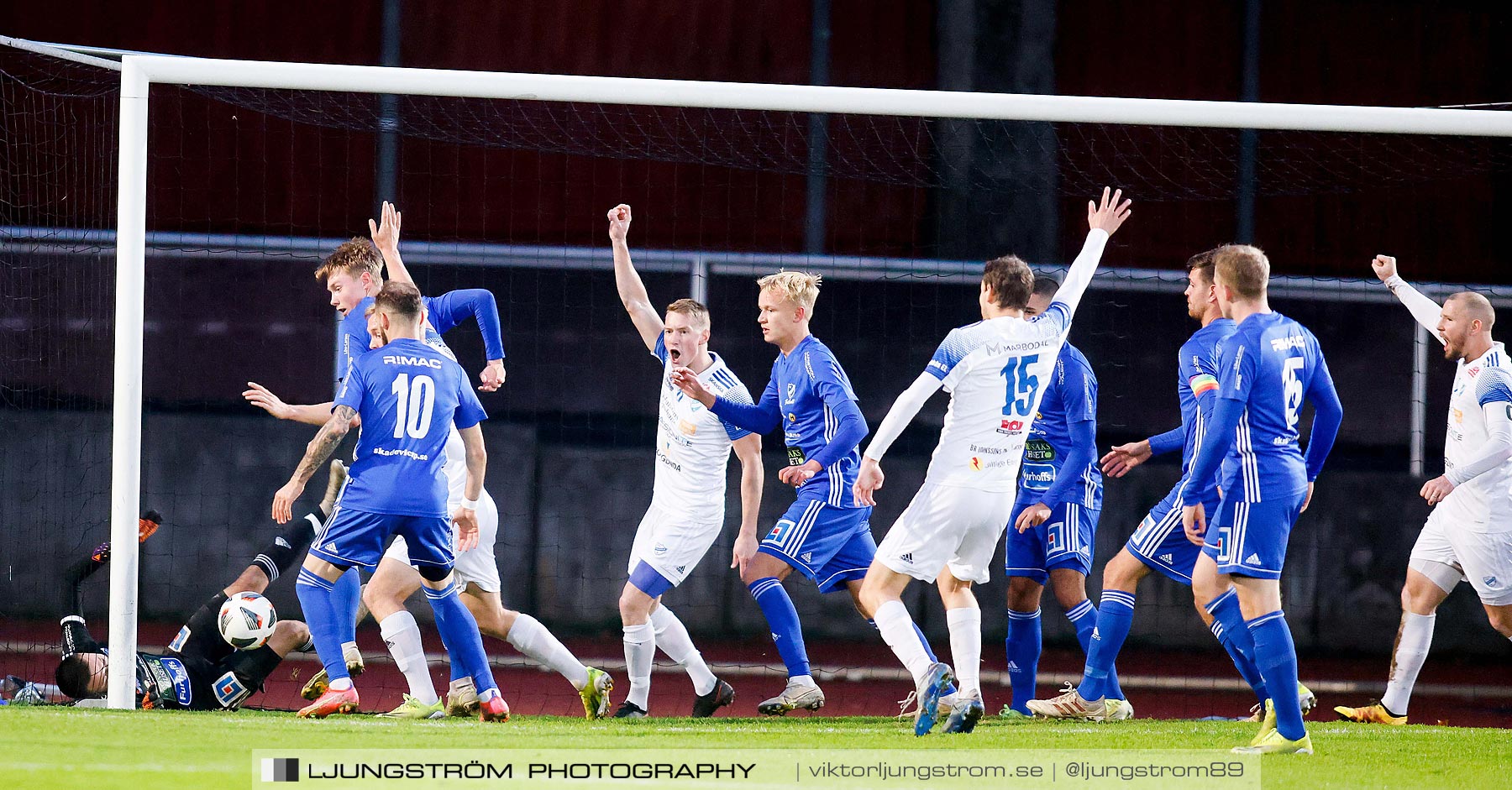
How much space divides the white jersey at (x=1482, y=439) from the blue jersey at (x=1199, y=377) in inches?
47.9

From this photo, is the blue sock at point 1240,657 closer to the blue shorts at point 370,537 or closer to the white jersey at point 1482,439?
the white jersey at point 1482,439

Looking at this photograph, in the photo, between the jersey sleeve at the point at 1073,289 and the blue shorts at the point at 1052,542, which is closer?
the jersey sleeve at the point at 1073,289

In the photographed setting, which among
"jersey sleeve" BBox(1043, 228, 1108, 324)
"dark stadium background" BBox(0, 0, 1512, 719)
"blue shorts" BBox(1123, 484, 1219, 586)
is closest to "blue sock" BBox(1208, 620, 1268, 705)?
"blue shorts" BBox(1123, 484, 1219, 586)

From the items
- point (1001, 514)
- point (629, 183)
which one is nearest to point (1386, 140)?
point (629, 183)

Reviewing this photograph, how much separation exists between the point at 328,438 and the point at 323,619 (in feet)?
2.72

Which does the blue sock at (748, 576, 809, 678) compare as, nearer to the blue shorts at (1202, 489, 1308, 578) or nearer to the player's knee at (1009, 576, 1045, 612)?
the player's knee at (1009, 576, 1045, 612)

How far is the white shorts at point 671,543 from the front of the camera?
5.82 metres

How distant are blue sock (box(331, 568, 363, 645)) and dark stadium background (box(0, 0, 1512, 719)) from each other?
2941mm

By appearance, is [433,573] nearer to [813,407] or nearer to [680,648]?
[680,648]

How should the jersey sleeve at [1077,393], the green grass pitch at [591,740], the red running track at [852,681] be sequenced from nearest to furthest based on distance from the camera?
the green grass pitch at [591,740]
the jersey sleeve at [1077,393]
the red running track at [852,681]

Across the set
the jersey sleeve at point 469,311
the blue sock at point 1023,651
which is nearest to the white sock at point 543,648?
the jersey sleeve at point 469,311

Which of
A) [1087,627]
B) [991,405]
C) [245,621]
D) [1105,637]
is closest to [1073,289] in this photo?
[991,405]

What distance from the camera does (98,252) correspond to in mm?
8742

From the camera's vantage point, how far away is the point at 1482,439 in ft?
20.5
